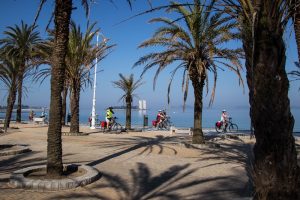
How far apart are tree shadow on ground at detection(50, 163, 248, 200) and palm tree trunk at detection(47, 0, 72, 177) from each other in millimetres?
943

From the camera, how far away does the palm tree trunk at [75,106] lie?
22.1 m

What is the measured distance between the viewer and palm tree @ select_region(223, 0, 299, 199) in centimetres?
479

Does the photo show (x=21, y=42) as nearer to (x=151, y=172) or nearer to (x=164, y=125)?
(x=164, y=125)

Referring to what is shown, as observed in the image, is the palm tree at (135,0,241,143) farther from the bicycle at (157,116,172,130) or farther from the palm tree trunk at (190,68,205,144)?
the bicycle at (157,116,172,130)

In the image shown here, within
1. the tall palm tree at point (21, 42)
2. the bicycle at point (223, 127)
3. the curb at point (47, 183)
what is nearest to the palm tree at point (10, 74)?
the tall palm tree at point (21, 42)

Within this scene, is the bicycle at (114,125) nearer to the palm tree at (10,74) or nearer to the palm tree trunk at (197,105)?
the palm tree at (10,74)

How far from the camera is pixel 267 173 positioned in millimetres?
4828

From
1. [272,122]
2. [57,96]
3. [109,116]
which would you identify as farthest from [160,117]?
[272,122]

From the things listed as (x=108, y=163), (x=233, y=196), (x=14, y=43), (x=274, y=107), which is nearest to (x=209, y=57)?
(x=108, y=163)

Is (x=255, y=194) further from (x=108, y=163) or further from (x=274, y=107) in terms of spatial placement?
(x=108, y=163)

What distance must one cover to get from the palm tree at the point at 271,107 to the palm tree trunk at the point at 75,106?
1797cm

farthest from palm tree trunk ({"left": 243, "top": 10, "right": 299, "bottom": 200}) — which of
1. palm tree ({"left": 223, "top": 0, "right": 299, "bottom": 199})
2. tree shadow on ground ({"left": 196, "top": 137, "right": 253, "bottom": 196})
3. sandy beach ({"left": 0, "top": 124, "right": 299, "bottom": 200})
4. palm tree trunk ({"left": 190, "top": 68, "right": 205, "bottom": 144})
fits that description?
palm tree trunk ({"left": 190, "top": 68, "right": 205, "bottom": 144})

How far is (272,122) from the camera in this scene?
4.77 meters

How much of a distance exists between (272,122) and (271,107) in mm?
178
